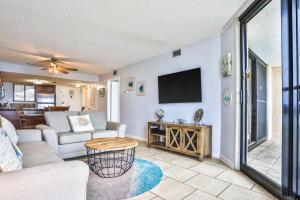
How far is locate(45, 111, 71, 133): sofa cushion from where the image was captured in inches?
128

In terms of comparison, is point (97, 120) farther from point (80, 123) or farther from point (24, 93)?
point (24, 93)

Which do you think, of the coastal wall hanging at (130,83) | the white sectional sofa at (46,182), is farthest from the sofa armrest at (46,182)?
the coastal wall hanging at (130,83)

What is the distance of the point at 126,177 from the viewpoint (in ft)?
7.36

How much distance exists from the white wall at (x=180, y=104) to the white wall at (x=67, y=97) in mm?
5313

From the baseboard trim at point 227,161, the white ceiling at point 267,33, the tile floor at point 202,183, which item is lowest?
the tile floor at point 202,183

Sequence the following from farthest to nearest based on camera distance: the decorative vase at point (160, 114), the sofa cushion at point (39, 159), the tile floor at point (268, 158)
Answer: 1. the decorative vase at point (160, 114)
2. the tile floor at point (268, 158)
3. the sofa cushion at point (39, 159)

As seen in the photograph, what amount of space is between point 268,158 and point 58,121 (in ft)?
12.7

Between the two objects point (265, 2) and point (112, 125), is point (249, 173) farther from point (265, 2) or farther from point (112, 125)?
point (112, 125)

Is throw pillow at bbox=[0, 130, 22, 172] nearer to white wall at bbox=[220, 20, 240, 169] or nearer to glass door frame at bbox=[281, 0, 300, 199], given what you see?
glass door frame at bbox=[281, 0, 300, 199]

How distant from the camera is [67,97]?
31.8 ft

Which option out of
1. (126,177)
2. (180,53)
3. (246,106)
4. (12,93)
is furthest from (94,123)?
(12,93)

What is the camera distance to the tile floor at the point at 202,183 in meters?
1.80

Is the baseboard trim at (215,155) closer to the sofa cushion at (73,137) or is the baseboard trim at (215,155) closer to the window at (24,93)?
the sofa cushion at (73,137)

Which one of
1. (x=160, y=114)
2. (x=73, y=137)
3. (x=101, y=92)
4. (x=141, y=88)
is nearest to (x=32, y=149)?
(x=73, y=137)
